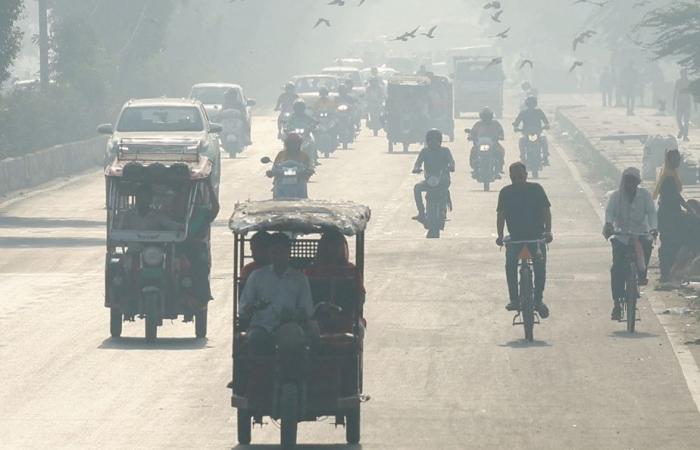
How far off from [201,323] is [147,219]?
1063 millimetres

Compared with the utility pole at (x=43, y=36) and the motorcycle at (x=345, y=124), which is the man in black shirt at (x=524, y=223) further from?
the motorcycle at (x=345, y=124)

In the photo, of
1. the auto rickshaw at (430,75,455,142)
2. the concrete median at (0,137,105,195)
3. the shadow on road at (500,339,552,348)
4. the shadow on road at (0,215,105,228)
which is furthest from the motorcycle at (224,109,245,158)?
the shadow on road at (500,339,552,348)

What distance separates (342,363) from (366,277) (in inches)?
434

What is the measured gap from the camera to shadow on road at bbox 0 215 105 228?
30.9 m

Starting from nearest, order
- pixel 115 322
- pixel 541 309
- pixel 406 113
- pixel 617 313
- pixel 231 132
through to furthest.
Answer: pixel 115 322 < pixel 541 309 < pixel 617 313 < pixel 231 132 < pixel 406 113

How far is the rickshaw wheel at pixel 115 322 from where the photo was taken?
17.6 meters

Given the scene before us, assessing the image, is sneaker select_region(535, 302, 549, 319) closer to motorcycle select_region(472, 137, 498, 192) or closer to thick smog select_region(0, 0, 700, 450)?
thick smog select_region(0, 0, 700, 450)

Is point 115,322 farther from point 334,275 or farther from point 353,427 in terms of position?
point 353,427

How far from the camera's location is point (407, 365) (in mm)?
16141

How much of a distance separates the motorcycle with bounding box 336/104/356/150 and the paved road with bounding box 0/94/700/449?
24743 mm

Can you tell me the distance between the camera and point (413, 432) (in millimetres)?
12922

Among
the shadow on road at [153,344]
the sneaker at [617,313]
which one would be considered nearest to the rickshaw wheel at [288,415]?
the shadow on road at [153,344]

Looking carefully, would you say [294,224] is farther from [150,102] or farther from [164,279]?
[150,102]

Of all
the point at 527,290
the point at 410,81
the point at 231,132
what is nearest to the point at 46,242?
the point at 527,290
